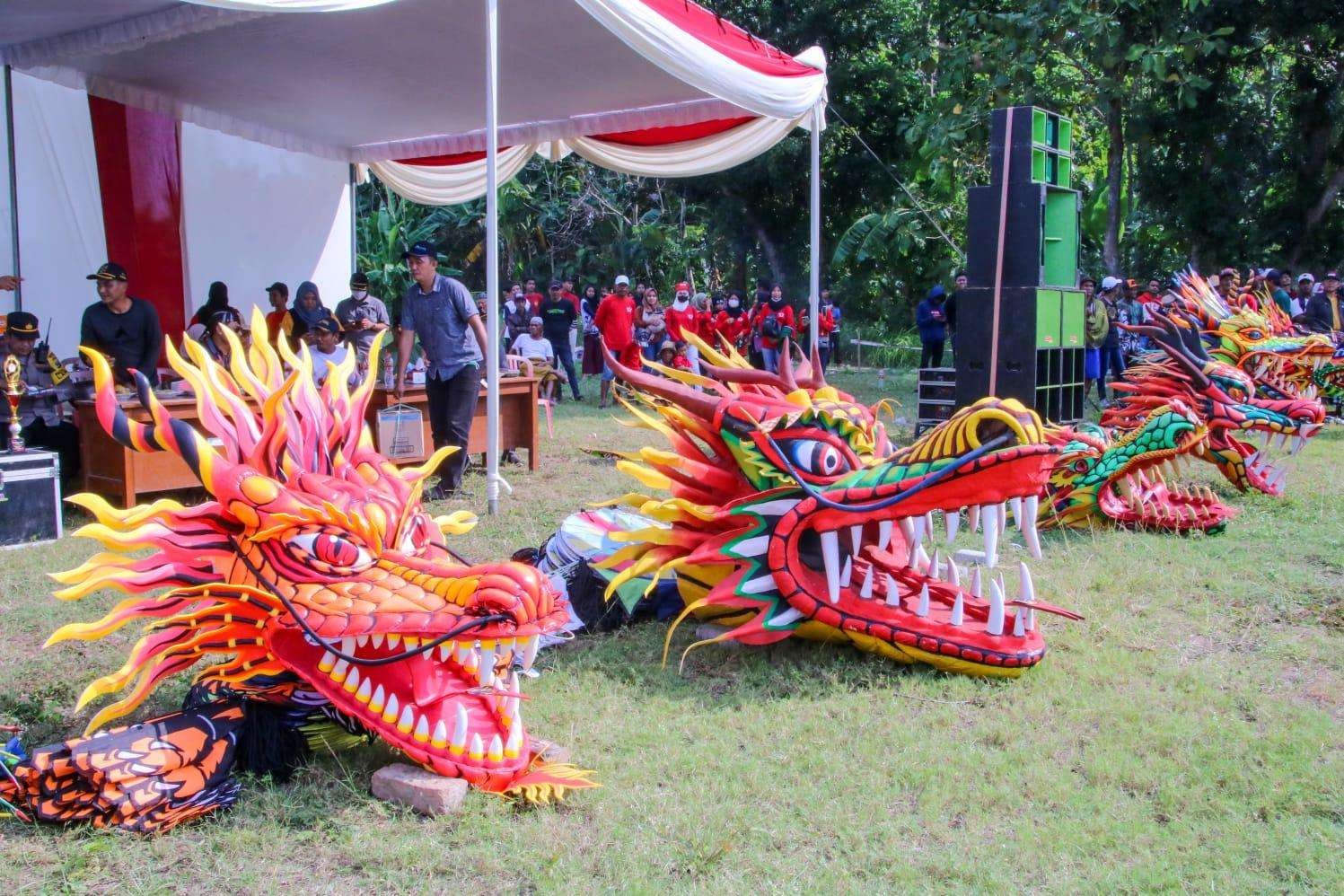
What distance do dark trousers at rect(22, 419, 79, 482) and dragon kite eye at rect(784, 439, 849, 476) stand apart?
5.60 m

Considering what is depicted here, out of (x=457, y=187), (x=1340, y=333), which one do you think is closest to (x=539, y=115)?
(x=457, y=187)

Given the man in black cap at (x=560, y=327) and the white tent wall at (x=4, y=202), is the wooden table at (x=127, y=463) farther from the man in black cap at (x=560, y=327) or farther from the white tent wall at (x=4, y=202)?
the man in black cap at (x=560, y=327)

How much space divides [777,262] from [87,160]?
620 inches

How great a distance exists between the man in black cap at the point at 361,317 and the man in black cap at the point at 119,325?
1.62 meters

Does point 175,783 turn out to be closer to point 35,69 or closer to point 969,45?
point 35,69

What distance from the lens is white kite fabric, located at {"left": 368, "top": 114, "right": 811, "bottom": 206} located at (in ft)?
31.3

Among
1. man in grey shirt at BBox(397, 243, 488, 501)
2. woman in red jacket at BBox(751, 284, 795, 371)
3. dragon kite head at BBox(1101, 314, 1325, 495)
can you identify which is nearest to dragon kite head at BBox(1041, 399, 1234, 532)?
dragon kite head at BBox(1101, 314, 1325, 495)

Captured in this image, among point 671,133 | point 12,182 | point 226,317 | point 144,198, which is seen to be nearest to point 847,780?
point 226,317

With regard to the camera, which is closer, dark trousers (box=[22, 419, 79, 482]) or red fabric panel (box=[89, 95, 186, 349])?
dark trousers (box=[22, 419, 79, 482])

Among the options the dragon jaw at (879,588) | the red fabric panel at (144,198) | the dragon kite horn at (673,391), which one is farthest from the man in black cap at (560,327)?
the dragon jaw at (879,588)

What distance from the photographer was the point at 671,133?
1005 centimetres

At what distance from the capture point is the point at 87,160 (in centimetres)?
892

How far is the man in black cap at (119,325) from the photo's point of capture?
728cm

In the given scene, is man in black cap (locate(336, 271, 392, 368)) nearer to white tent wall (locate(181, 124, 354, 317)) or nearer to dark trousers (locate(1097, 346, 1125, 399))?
white tent wall (locate(181, 124, 354, 317))
